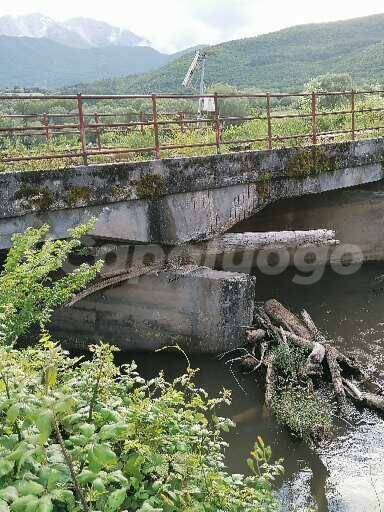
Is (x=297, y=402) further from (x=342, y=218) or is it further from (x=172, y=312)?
(x=342, y=218)

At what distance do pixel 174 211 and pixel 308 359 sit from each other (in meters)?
3.29

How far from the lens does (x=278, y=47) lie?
316ft

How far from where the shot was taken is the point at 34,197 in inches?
286

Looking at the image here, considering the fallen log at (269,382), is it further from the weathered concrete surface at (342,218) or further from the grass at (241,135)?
the weathered concrete surface at (342,218)

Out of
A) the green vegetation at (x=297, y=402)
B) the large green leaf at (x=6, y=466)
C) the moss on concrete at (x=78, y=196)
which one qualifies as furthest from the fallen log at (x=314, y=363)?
the large green leaf at (x=6, y=466)

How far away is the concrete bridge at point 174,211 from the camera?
7504 mm

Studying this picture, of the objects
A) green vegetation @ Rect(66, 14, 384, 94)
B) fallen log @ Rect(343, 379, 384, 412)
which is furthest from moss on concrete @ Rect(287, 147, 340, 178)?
green vegetation @ Rect(66, 14, 384, 94)

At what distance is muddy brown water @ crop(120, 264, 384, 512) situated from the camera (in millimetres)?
6223

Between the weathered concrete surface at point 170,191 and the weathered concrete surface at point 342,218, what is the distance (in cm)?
183

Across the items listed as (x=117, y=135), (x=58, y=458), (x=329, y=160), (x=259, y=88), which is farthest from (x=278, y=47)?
(x=58, y=458)

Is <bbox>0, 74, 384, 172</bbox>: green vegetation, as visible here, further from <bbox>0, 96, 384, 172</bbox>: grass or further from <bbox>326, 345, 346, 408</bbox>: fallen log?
<bbox>326, 345, 346, 408</bbox>: fallen log

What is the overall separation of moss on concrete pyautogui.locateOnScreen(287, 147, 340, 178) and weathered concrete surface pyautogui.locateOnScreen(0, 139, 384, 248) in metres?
0.02

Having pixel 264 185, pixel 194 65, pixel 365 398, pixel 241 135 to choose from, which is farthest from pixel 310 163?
pixel 194 65

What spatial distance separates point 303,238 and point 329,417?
3985 millimetres
